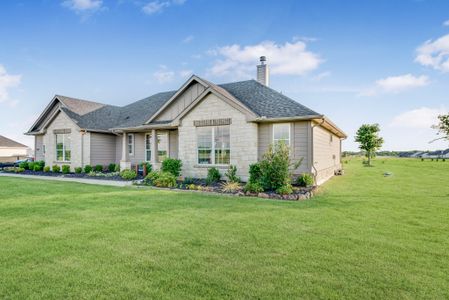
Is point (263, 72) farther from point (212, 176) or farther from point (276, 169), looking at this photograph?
point (276, 169)

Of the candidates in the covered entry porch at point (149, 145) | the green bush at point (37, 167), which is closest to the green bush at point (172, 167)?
the covered entry porch at point (149, 145)

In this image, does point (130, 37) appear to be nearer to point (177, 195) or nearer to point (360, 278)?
point (177, 195)

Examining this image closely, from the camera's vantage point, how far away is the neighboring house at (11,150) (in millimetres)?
36250

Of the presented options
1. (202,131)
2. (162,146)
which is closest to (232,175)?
(202,131)

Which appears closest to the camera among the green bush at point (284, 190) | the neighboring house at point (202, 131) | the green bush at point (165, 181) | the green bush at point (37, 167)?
the green bush at point (284, 190)

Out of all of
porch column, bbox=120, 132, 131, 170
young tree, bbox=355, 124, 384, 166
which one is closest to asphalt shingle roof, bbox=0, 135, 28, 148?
porch column, bbox=120, 132, 131, 170

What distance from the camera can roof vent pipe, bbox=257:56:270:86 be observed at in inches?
683

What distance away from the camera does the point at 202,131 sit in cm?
1398

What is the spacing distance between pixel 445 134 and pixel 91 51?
20996 millimetres

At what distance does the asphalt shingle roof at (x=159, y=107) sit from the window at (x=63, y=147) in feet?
→ 6.14

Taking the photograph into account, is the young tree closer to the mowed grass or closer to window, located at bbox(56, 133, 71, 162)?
→ the mowed grass

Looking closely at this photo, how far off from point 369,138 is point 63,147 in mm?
33065

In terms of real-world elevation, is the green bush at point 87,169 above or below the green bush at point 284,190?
above

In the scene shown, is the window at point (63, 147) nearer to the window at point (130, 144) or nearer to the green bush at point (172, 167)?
the window at point (130, 144)
